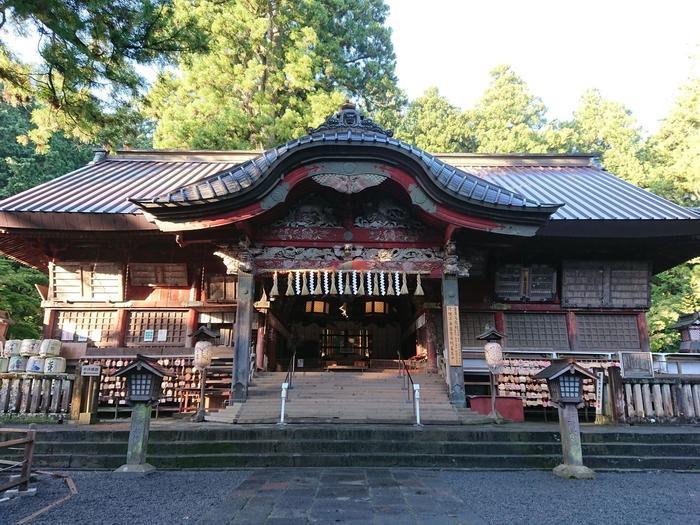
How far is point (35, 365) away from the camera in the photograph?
906 centimetres

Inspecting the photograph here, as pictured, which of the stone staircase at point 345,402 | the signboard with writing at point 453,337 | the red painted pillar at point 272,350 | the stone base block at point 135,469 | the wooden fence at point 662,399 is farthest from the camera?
the red painted pillar at point 272,350

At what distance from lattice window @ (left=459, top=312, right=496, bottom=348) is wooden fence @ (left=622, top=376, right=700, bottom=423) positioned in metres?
3.54

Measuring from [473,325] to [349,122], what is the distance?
6198 millimetres

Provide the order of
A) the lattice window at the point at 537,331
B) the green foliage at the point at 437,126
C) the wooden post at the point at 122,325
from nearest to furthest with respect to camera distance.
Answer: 1. the wooden post at the point at 122,325
2. the lattice window at the point at 537,331
3. the green foliage at the point at 437,126

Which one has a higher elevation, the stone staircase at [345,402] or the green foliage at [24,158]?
the green foliage at [24,158]

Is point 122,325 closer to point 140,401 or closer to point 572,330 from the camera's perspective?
point 140,401

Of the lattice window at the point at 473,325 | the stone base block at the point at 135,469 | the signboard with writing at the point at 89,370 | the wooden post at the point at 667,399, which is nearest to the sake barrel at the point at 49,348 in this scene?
the signboard with writing at the point at 89,370

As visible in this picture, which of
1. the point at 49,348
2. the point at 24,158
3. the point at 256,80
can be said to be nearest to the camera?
the point at 49,348

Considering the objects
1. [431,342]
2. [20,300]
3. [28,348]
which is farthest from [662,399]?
[20,300]

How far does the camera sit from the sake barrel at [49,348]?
9.56 metres

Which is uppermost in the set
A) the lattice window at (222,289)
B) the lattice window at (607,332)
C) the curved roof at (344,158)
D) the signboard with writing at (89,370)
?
the curved roof at (344,158)

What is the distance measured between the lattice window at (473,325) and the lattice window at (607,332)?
2431mm

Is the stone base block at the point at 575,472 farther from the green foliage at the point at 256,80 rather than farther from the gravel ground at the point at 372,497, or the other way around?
the green foliage at the point at 256,80

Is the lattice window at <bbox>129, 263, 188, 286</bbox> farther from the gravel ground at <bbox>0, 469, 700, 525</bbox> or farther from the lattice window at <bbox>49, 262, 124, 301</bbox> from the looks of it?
the gravel ground at <bbox>0, 469, 700, 525</bbox>
